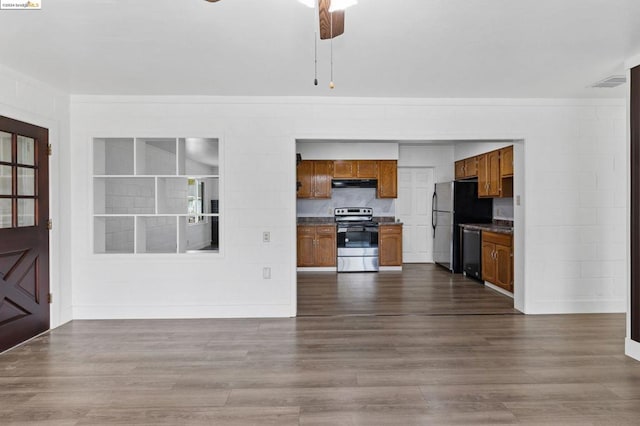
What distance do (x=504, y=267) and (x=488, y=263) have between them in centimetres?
51

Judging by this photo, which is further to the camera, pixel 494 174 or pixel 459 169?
pixel 459 169

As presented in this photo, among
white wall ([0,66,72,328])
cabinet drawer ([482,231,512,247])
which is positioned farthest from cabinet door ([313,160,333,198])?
white wall ([0,66,72,328])

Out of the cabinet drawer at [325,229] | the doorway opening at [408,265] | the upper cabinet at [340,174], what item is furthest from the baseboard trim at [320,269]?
the upper cabinet at [340,174]

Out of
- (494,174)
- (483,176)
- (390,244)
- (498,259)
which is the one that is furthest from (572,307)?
(390,244)

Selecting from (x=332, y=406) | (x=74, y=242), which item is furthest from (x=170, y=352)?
(x=74, y=242)

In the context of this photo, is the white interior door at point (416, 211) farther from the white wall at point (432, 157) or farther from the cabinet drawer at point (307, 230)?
the cabinet drawer at point (307, 230)

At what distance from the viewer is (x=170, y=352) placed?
3.31m

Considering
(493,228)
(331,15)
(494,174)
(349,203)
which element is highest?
(331,15)

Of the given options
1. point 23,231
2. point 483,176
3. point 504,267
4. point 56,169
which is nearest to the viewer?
point 23,231

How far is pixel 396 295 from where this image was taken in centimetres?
538

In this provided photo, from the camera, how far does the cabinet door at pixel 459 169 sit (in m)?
Answer: 7.40

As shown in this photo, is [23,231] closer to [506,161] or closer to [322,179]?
[322,179]

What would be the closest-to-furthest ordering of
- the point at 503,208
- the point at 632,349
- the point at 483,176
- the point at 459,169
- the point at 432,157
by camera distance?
the point at 632,349, the point at 483,176, the point at 503,208, the point at 459,169, the point at 432,157

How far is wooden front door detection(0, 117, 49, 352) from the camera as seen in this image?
3387 millimetres
